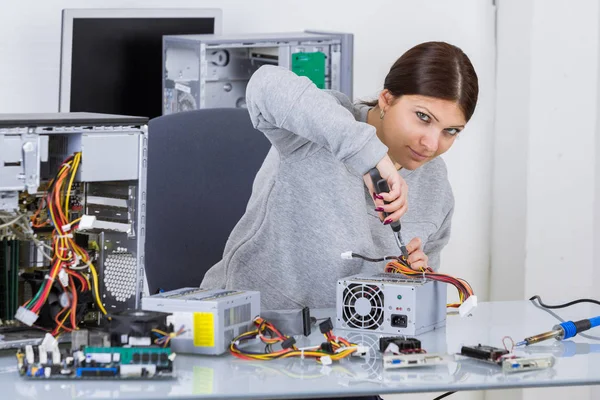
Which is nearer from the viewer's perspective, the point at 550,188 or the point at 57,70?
the point at 550,188

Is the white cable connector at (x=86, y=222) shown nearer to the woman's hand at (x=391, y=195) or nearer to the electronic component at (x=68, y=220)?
the electronic component at (x=68, y=220)

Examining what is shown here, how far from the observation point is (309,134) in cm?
144

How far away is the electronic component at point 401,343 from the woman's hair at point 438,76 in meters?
0.59

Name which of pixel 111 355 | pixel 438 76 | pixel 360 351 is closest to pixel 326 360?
pixel 360 351

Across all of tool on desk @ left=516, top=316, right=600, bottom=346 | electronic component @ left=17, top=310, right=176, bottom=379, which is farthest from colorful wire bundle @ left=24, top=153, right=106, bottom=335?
tool on desk @ left=516, top=316, right=600, bottom=346

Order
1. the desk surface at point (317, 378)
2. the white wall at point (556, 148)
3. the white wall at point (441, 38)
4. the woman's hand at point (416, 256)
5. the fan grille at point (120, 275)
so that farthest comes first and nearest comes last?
the white wall at point (441, 38)
the white wall at point (556, 148)
the woman's hand at point (416, 256)
the fan grille at point (120, 275)
the desk surface at point (317, 378)

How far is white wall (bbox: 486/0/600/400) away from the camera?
2631mm

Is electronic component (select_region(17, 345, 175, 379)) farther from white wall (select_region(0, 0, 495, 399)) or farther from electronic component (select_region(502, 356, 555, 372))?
white wall (select_region(0, 0, 495, 399))

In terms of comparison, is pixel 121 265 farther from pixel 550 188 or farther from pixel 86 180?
pixel 550 188

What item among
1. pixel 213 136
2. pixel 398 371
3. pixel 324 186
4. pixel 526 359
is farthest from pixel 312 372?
pixel 213 136

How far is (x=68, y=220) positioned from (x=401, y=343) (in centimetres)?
50

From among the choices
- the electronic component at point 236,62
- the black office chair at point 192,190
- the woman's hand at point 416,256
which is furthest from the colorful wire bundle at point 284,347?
the electronic component at point 236,62

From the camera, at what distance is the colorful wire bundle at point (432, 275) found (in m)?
1.35

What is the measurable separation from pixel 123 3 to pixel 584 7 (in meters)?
1.51
